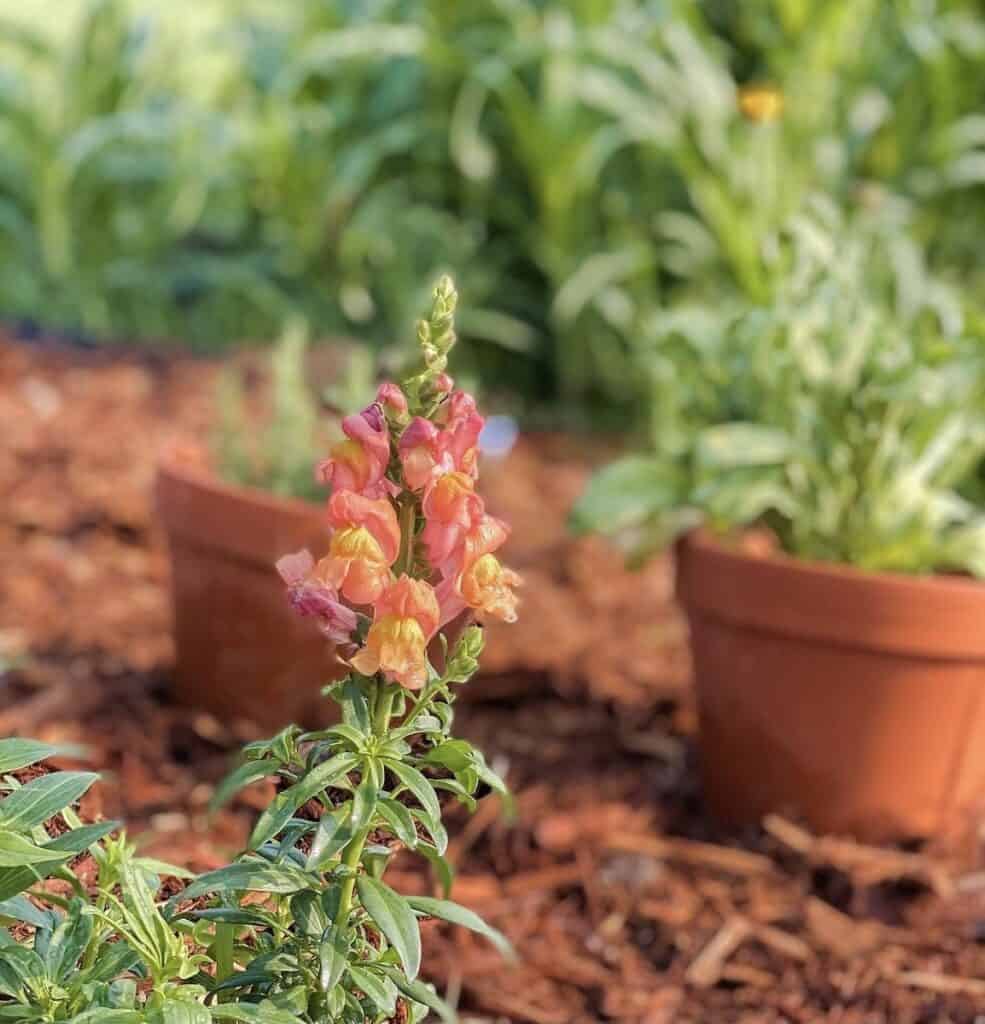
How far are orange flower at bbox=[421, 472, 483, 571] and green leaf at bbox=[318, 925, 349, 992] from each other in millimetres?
252

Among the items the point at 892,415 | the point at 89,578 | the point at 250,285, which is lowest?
the point at 89,578

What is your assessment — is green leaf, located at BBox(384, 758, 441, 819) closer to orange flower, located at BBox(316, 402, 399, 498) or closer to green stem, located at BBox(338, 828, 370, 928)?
green stem, located at BBox(338, 828, 370, 928)

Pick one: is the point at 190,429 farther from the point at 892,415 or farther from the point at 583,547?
the point at 892,415

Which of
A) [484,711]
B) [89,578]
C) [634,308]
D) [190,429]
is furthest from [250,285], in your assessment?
[484,711]

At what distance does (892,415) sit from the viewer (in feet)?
7.13

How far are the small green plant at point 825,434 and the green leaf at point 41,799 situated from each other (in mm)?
1289

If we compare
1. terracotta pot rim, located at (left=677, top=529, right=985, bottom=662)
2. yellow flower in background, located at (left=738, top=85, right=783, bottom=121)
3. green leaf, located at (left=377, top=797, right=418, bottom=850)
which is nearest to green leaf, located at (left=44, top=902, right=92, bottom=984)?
green leaf, located at (left=377, top=797, right=418, bottom=850)

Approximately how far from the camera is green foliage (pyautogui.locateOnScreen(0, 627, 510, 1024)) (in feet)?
3.11

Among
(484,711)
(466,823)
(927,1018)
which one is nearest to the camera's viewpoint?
(927,1018)

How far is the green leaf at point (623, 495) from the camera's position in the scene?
2.24 m

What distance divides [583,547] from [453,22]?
1609 millimetres

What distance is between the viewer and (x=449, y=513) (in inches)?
39.0

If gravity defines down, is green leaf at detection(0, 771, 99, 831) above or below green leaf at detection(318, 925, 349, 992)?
above

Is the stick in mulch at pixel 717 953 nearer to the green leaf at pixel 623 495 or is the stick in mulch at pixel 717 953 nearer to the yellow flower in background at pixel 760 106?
the green leaf at pixel 623 495
